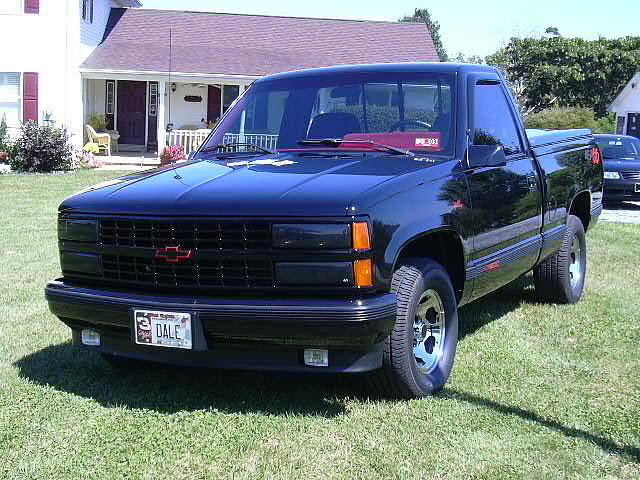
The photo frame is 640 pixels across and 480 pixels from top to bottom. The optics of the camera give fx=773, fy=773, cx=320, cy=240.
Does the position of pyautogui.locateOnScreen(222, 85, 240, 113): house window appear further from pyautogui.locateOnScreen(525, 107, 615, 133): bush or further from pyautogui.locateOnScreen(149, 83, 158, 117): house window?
pyautogui.locateOnScreen(525, 107, 615, 133): bush

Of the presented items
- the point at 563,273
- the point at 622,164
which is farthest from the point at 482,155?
the point at 622,164

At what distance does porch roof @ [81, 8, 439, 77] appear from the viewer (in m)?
23.0

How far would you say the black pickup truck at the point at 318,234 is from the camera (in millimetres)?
3695

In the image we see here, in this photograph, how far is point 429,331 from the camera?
176 inches

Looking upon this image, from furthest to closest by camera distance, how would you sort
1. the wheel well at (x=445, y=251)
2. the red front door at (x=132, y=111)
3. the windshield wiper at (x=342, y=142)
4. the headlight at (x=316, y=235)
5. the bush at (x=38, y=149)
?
the red front door at (x=132, y=111) → the bush at (x=38, y=149) → the windshield wiper at (x=342, y=142) → the wheel well at (x=445, y=251) → the headlight at (x=316, y=235)

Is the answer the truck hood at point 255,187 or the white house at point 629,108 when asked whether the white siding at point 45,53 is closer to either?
the truck hood at point 255,187

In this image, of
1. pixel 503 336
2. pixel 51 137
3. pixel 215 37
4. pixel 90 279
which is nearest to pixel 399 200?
pixel 90 279

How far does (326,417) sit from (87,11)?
20842 mm

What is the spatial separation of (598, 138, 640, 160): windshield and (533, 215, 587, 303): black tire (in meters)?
11.4

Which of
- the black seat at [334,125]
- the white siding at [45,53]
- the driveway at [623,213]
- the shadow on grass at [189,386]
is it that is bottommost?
the shadow on grass at [189,386]

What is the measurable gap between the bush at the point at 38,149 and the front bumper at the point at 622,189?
1313 centimetres

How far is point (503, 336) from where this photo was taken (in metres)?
5.75

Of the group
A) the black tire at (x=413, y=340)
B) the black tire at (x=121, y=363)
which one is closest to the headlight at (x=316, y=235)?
the black tire at (x=413, y=340)

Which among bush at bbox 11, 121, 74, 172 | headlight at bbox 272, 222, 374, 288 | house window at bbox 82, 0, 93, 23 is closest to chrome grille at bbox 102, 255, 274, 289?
headlight at bbox 272, 222, 374, 288
